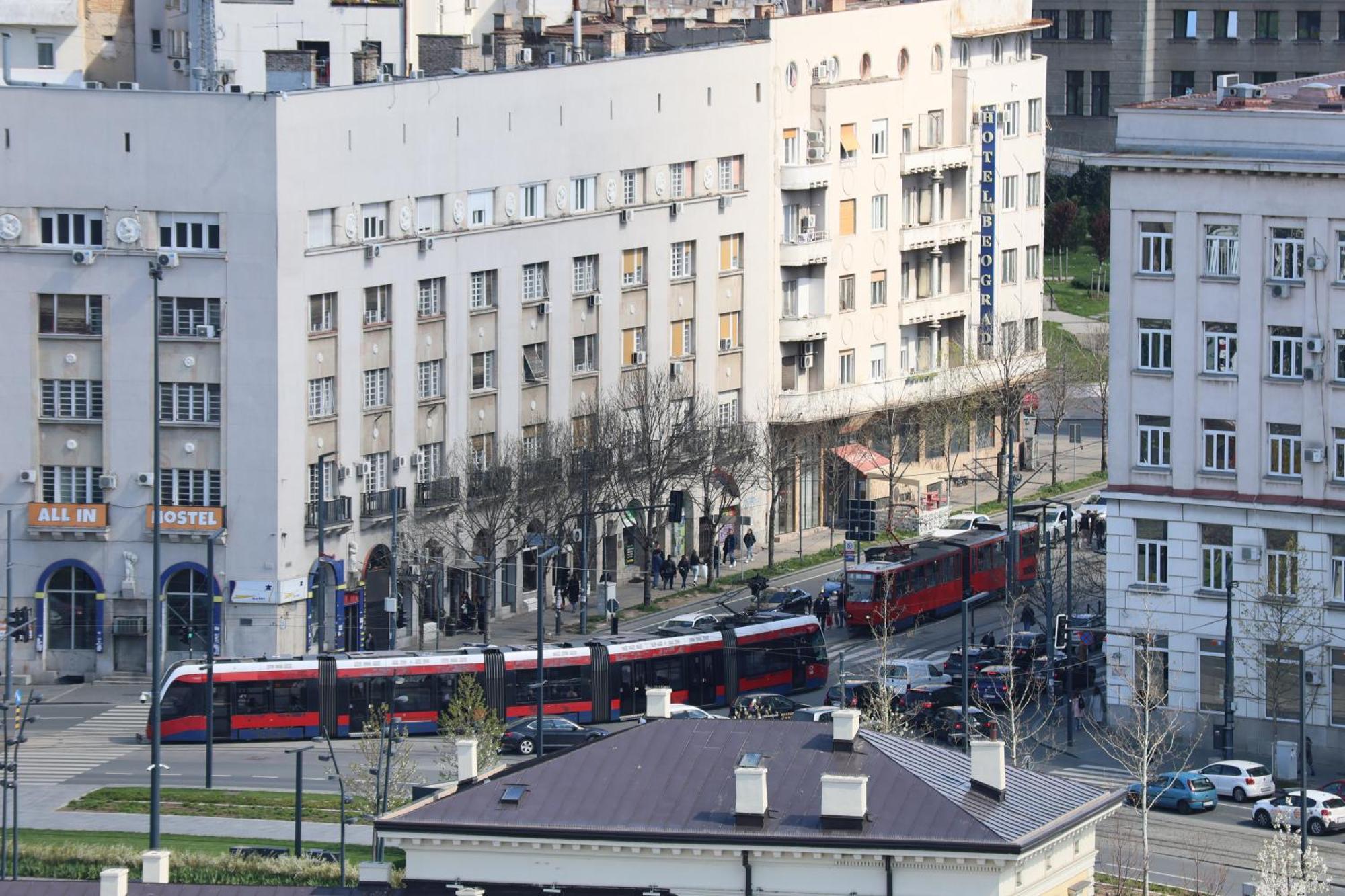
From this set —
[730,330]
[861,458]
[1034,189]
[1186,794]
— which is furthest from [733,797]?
[1034,189]

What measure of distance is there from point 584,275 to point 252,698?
30.4 meters

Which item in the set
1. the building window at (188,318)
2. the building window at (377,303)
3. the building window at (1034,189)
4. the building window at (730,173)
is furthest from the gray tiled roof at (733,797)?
the building window at (1034,189)

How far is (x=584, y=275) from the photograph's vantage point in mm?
132750

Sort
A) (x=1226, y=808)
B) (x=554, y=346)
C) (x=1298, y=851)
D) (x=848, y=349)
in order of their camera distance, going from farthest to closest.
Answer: (x=848, y=349)
(x=554, y=346)
(x=1226, y=808)
(x=1298, y=851)

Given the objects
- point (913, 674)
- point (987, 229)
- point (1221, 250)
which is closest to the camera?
point (1221, 250)

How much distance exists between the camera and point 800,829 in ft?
221

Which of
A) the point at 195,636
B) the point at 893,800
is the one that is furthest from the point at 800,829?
the point at 195,636

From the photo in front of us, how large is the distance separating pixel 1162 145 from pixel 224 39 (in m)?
60.6

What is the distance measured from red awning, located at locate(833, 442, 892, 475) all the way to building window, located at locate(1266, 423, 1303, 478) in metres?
39.3

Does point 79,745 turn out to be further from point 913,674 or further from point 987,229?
point 987,229

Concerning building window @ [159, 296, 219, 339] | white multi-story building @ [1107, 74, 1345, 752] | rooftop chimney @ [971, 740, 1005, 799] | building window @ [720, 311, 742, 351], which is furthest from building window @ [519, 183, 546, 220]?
rooftop chimney @ [971, 740, 1005, 799]

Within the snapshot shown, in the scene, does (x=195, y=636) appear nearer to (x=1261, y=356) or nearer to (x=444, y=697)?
(x=444, y=697)

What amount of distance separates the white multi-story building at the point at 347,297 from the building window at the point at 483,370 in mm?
76

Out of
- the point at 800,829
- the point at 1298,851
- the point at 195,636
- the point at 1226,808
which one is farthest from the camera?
the point at 195,636
